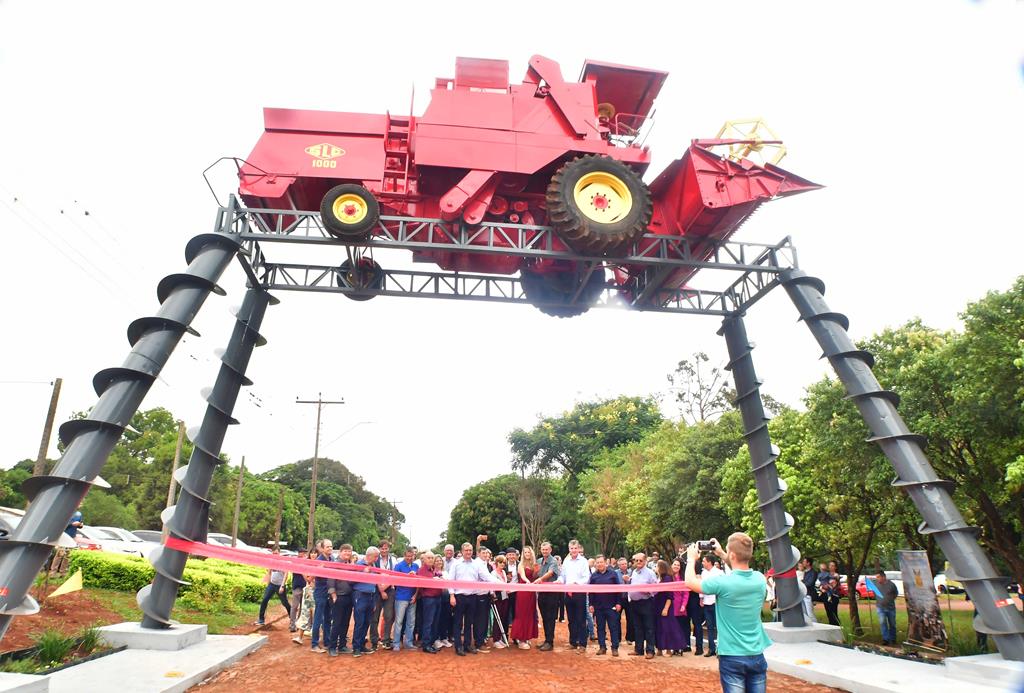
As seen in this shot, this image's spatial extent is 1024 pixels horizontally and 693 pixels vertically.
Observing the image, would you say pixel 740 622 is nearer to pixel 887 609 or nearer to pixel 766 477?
pixel 766 477

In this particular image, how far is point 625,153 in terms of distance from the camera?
36.7ft

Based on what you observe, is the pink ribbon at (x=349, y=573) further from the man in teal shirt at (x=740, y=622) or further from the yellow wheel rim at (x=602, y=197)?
the yellow wheel rim at (x=602, y=197)

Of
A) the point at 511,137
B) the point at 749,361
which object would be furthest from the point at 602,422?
the point at 511,137

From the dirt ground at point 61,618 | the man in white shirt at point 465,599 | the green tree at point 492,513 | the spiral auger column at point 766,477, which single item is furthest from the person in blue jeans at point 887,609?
the green tree at point 492,513

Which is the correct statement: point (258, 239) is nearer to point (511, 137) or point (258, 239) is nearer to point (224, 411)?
point (224, 411)

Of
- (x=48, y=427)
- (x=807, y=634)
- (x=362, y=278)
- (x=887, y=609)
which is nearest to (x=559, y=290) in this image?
(x=362, y=278)

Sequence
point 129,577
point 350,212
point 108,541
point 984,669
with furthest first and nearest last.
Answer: point 108,541 < point 129,577 < point 350,212 < point 984,669

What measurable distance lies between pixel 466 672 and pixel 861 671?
5401 mm

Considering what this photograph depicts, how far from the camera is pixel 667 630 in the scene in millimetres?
11172

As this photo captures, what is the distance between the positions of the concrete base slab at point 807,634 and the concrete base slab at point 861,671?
0.27 meters

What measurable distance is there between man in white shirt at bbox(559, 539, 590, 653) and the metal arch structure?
11.5 ft

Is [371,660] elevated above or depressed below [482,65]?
below

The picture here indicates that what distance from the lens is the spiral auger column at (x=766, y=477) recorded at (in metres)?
11.1

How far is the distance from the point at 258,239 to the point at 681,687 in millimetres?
9307
